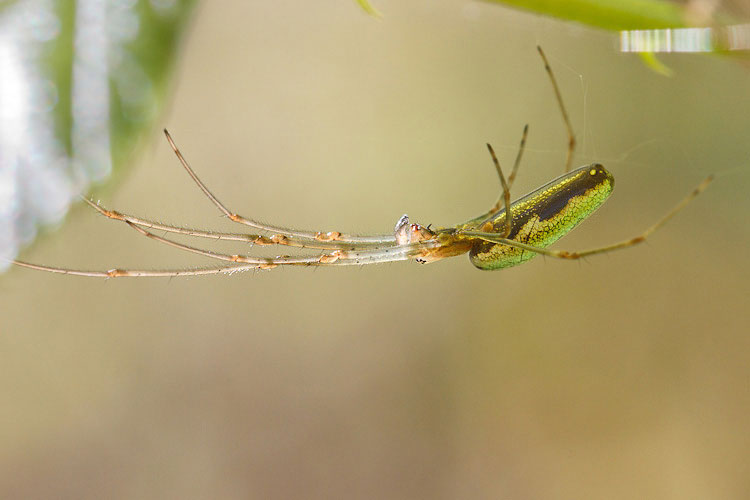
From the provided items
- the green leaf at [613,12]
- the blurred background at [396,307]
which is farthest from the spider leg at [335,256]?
the blurred background at [396,307]

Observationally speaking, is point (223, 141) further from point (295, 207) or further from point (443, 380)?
point (443, 380)

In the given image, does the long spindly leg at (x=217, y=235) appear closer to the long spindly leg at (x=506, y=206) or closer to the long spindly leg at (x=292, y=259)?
the long spindly leg at (x=292, y=259)

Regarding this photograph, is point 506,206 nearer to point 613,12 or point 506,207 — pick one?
point 506,207

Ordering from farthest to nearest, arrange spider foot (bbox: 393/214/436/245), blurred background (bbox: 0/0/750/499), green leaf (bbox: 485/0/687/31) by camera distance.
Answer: blurred background (bbox: 0/0/750/499)
spider foot (bbox: 393/214/436/245)
green leaf (bbox: 485/0/687/31)

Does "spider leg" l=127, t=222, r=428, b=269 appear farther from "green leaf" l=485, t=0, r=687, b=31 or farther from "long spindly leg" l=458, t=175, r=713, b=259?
"green leaf" l=485, t=0, r=687, b=31

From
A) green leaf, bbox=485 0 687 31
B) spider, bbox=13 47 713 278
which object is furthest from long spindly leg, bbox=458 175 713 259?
green leaf, bbox=485 0 687 31

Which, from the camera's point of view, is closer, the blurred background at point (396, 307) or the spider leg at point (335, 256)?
the spider leg at point (335, 256)

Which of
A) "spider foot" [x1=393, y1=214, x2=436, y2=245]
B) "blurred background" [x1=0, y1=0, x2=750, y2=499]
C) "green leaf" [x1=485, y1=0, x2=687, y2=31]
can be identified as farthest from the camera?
"blurred background" [x1=0, y1=0, x2=750, y2=499]
